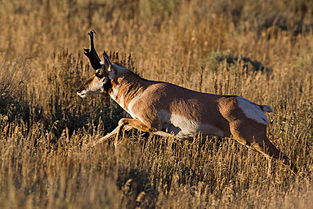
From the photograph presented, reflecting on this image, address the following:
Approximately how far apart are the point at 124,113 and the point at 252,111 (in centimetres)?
283

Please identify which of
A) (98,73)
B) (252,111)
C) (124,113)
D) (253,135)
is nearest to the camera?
(253,135)

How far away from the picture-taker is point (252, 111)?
670 cm

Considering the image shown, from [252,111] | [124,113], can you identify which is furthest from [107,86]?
[252,111]

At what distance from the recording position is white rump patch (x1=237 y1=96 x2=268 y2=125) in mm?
6641

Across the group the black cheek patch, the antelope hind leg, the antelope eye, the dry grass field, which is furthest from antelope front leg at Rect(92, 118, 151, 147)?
the antelope hind leg

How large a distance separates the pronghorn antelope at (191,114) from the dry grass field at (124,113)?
30 cm

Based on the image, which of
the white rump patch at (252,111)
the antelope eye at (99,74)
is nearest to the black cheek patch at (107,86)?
the antelope eye at (99,74)

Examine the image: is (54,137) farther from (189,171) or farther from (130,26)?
(130,26)

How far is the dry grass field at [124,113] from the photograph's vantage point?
5.46 metres

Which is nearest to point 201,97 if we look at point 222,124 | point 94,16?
point 222,124

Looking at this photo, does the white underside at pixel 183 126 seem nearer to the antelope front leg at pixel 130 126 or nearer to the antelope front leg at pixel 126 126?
the antelope front leg at pixel 130 126

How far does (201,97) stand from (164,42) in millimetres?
7262

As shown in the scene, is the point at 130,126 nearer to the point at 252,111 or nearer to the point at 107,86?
the point at 107,86

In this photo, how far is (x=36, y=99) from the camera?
28.8 feet
